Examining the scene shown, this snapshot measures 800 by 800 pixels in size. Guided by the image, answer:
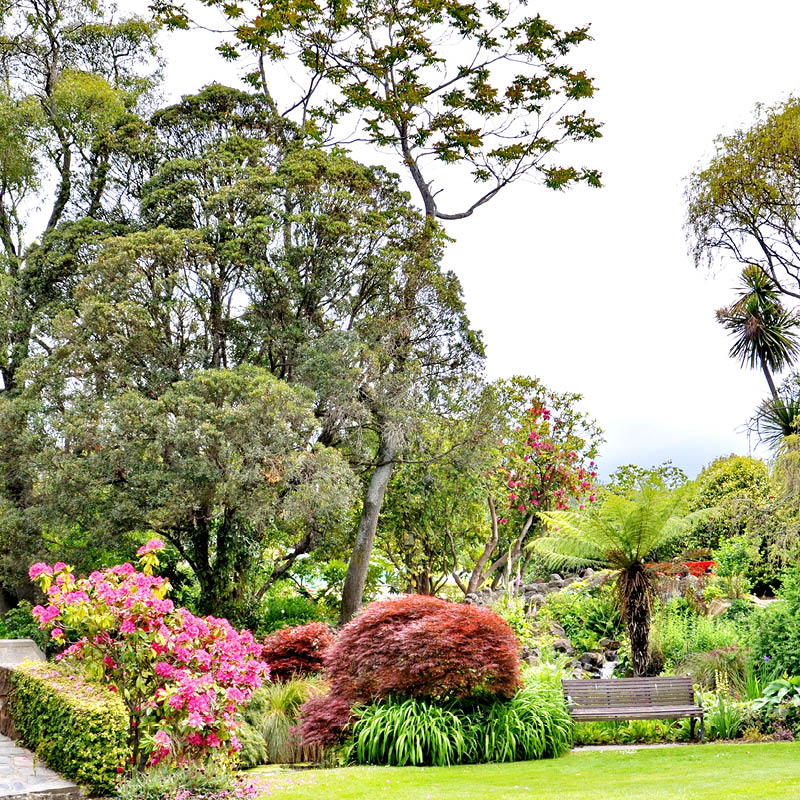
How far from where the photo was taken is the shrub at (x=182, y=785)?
263 inches

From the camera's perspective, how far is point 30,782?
23.1 ft

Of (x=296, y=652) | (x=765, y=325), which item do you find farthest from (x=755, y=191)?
(x=296, y=652)

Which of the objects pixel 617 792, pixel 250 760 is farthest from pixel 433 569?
pixel 617 792

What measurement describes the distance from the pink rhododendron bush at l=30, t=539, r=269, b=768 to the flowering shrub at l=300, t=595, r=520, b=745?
2.28m

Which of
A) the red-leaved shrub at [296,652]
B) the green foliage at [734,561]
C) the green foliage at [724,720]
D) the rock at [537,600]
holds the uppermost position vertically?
the green foliage at [734,561]

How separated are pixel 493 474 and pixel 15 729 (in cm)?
1082

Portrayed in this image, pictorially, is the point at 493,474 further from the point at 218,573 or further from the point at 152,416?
the point at 152,416

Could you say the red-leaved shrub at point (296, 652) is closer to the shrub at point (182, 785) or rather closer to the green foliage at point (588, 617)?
the shrub at point (182, 785)

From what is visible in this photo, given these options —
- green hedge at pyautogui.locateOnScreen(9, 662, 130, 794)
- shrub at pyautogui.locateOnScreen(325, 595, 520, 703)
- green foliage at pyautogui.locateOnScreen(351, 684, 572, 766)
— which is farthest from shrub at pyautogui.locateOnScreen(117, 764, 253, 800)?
shrub at pyautogui.locateOnScreen(325, 595, 520, 703)

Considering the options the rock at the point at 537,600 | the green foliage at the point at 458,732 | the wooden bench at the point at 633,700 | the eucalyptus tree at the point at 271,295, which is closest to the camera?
the green foliage at the point at 458,732

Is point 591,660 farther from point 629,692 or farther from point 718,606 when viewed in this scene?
point 629,692

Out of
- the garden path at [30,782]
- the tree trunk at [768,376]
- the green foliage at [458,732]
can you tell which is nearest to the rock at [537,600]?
the green foliage at [458,732]

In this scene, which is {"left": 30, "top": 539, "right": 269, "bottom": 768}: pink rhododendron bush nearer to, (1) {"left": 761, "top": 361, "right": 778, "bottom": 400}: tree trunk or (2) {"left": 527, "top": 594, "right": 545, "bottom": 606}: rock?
(2) {"left": 527, "top": 594, "right": 545, "bottom": 606}: rock

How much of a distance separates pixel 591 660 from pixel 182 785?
7.90 m
